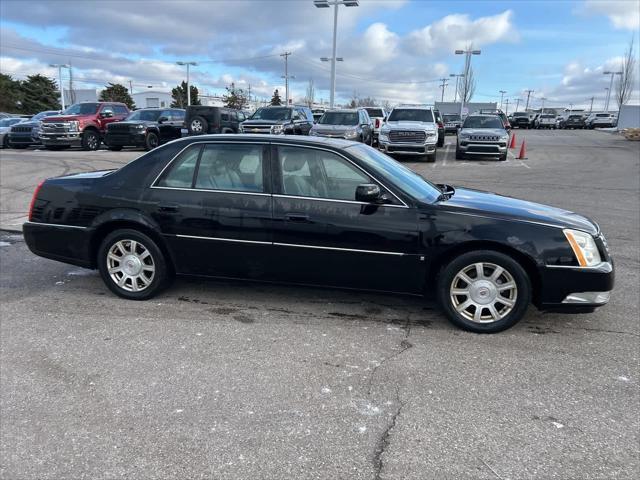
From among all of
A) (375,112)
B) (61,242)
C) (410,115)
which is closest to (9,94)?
(375,112)

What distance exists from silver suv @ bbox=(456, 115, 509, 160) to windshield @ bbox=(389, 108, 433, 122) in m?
Answer: 1.63

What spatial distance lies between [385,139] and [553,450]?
53.7ft

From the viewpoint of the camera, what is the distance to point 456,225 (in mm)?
4070

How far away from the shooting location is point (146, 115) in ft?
70.5

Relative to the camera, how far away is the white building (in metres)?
83.1

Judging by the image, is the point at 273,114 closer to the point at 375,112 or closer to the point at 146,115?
the point at 146,115

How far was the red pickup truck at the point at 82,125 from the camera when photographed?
A: 2098 cm

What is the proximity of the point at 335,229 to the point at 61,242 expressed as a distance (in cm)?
276

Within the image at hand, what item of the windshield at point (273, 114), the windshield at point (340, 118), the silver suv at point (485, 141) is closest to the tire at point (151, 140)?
the windshield at point (273, 114)

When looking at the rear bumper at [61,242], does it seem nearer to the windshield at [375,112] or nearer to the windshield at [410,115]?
the windshield at [410,115]

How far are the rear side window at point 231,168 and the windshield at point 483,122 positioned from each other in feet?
57.7

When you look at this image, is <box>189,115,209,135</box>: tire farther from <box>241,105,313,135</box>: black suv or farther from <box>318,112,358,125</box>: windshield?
<box>318,112,358,125</box>: windshield

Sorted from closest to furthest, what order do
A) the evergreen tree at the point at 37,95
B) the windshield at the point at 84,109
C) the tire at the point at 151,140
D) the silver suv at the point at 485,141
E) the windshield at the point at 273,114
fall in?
the silver suv at the point at 485,141, the windshield at the point at 273,114, the tire at the point at 151,140, the windshield at the point at 84,109, the evergreen tree at the point at 37,95

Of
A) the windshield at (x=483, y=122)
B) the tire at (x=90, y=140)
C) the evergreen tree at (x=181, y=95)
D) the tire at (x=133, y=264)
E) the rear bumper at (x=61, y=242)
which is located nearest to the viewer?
the tire at (x=133, y=264)
